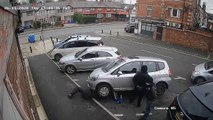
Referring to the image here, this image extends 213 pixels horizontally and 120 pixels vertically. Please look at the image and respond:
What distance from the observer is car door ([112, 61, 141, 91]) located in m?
10.8

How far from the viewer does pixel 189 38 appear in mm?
28031

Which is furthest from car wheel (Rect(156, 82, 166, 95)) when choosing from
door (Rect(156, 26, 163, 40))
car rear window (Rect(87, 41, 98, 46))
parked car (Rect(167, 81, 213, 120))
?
door (Rect(156, 26, 163, 40))

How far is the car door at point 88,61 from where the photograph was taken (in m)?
14.8

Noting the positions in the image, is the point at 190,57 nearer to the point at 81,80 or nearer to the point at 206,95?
the point at 81,80

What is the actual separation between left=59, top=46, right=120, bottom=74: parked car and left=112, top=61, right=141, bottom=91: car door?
12.6 feet

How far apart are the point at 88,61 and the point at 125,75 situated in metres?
4.42

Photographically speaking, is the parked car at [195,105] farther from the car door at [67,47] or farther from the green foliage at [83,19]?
the green foliage at [83,19]

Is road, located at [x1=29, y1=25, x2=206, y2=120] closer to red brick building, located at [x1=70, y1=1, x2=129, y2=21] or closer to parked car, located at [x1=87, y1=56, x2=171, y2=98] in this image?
parked car, located at [x1=87, y1=56, x2=171, y2=98]

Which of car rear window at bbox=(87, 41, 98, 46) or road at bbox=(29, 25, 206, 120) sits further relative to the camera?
car rear window at bbox=(87, 41, 98, 46)

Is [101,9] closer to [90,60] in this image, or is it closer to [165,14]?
[165,14]

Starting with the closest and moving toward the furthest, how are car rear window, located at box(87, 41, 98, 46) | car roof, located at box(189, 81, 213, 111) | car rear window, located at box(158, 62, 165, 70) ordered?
car roof, located at box(189, 81, 213, 111) → car rear window, located at box(158, 62, 165, 70) → car rear window, located at box(87, 41, 98, 46)

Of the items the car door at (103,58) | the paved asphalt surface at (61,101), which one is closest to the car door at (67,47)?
the paved asphalt surface at (61,101)

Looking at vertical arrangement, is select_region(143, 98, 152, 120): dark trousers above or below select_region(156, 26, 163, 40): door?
below

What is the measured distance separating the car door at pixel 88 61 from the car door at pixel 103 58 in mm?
208
